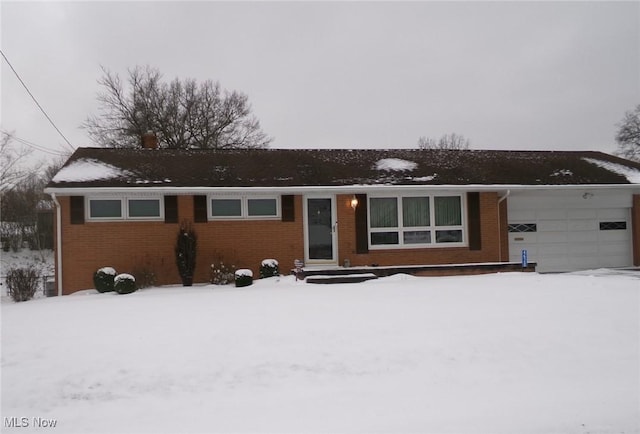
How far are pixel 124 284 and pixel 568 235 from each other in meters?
13.8

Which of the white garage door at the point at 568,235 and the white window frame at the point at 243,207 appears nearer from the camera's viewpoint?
the white window frame at the point at 243,207

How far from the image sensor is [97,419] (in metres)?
4.65

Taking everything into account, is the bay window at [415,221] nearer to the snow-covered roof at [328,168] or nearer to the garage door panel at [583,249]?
the snow-covered roof at [328,168]

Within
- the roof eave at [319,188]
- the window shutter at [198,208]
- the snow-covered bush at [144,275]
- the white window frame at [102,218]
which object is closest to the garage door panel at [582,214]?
the roof eave at [319,188]

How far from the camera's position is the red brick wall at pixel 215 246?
502 inches

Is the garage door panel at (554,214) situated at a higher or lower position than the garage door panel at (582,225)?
higher

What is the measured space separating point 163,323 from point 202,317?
25.0 inches

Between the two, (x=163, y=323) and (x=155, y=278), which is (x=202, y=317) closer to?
(x=163, y=323)

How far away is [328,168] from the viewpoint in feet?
49.7

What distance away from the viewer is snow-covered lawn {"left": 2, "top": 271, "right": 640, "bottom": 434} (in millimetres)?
4734

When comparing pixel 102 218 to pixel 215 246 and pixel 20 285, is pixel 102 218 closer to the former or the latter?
pixel 20 285

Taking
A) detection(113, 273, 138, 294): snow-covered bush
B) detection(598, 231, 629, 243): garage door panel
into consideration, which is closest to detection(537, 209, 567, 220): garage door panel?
detection(598, 231, 629, 243): garage door panel

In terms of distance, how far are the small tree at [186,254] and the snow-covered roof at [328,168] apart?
1527 mm

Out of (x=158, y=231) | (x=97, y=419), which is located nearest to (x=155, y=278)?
(x=158, y=231)
